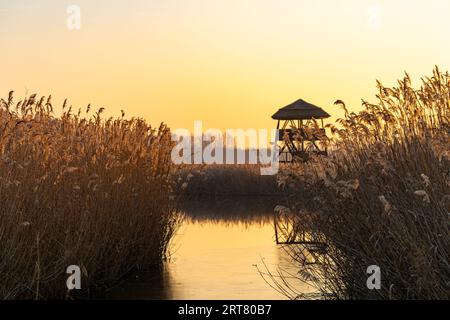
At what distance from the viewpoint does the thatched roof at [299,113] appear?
73.6 feet

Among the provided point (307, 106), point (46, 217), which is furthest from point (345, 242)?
point (307, 106)

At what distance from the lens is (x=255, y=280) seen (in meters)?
11.9

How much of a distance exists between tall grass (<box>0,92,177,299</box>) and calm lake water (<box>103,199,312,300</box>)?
0.51 m

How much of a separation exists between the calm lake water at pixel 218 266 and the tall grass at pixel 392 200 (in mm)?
1710

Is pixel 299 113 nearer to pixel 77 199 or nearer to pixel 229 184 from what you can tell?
pixel 77 199

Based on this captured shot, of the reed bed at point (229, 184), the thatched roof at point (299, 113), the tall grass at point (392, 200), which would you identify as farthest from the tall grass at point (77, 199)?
the reed bed at point (229, 184)

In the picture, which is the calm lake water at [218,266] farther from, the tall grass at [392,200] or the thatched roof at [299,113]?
the thatched roof at [299,113]

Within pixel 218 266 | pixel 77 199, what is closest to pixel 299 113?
pixel 218 266

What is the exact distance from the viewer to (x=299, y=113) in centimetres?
2252

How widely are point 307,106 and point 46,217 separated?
1439cm

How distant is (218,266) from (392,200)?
234 inches

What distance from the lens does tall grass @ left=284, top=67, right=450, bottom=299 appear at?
7562 millimetres

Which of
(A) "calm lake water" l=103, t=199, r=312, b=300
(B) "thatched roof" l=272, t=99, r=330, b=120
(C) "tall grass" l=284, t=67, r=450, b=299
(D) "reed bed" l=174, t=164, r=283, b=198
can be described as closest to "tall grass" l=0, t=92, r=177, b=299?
(A) "calm lake water" l=103, t=199, r=312, b=300
